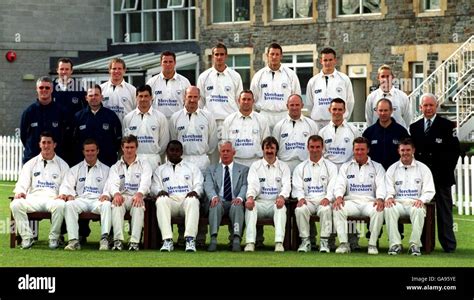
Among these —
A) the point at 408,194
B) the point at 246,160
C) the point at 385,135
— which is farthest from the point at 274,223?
the point at 385,135

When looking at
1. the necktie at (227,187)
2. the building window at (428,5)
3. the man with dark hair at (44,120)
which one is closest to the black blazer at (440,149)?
the necktie at (227,187)

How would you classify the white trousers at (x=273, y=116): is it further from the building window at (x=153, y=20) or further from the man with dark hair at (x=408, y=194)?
the building window at (x=153, y=20)

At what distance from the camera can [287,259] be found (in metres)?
17.6

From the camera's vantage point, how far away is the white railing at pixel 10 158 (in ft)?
120

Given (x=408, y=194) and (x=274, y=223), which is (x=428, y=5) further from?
(x=274, y=223)

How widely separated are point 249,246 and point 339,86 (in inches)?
115

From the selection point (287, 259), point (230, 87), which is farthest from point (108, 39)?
point (287, 259)

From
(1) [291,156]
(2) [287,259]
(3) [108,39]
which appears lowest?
(2) [287,259]

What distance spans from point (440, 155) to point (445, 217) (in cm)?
84

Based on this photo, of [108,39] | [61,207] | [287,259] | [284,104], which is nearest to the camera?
[287,259]

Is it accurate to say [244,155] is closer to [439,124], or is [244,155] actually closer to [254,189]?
[254,189]

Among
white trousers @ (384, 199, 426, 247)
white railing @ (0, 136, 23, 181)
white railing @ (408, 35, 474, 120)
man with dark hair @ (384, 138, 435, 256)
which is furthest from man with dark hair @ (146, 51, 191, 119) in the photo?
white railing @ (408, 35, 474, 120)

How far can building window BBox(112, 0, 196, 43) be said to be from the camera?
49906mm

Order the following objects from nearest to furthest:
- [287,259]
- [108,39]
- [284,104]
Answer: [287,259], [284,104], [108,39]
